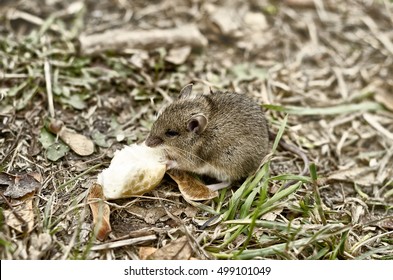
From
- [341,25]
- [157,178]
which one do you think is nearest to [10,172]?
[157,178]

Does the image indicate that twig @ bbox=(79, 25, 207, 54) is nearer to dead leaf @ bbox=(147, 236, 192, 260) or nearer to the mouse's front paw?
the mouse's front paw

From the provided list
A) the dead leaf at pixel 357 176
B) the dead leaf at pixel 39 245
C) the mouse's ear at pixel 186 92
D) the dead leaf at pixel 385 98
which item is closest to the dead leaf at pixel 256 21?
the dead leaf at pixel 385 98

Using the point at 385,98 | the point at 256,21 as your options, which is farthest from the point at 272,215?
the point at 256,21

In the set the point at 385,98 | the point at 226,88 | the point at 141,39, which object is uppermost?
the point at 141,39

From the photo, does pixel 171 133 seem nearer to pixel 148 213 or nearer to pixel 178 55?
pixel 148 213

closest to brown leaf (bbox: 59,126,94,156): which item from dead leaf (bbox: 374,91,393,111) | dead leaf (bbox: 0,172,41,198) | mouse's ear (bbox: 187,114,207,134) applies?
dead leaf (bbox: 0,172,41,198)
